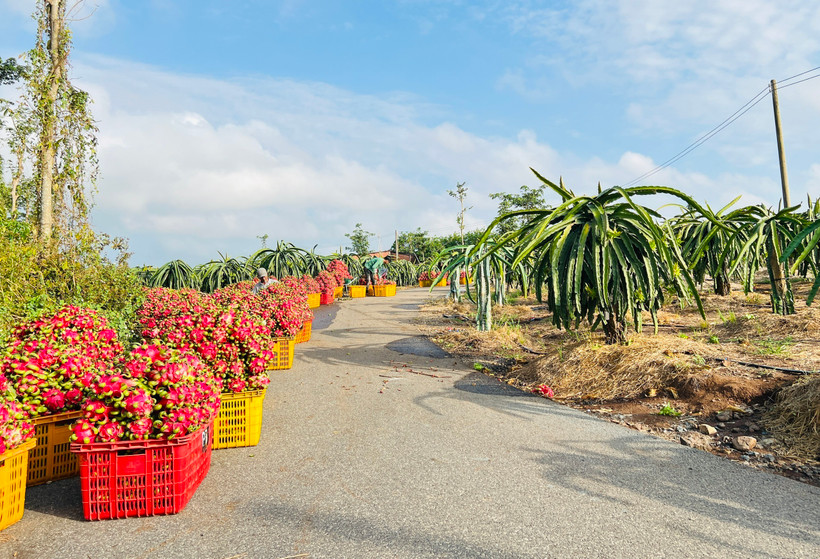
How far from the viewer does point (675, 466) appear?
352 centimetres

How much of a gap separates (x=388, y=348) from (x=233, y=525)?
20.9 feet

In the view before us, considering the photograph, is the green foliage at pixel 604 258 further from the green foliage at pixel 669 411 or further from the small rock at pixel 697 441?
the small rock at pixel 697 441

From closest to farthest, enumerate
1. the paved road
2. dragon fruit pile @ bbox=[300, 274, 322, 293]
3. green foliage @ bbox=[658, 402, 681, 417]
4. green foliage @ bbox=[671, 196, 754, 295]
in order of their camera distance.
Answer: the paved road → green foliage @ bbox=[658, 402, 681, 417] → green foliage @ bbox=[671, 196, 754, 295] → dragon fruit pile @ bbox=[300, 274, 322, 293]

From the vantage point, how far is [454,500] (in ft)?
9.95

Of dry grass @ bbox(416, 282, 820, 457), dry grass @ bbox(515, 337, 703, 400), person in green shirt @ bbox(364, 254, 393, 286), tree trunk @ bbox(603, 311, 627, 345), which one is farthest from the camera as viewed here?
person in green shirt @ bbox(364, 254, 393, 286)

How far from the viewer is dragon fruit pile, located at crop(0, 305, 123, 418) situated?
338 centimetres

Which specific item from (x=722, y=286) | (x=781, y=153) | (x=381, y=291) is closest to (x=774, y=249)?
(x=722, y=286)

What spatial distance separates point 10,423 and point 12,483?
0.35 metres

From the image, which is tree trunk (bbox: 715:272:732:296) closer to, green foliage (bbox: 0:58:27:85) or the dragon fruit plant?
the dragon fruit plant

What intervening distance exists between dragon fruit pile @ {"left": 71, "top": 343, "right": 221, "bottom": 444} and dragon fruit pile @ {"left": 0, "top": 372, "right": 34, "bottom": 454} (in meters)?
0.27

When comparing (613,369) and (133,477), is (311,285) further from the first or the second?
(133,477)

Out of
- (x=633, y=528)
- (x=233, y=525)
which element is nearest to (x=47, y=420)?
(x=233, y=525)

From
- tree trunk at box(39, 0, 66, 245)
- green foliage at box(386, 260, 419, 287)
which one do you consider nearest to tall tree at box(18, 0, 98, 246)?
tree trunk at box(39, 0, 66, 245)

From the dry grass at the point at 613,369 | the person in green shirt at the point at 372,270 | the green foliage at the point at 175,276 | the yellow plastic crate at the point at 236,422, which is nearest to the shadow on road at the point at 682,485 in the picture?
the dry grass at the point at 613,369
